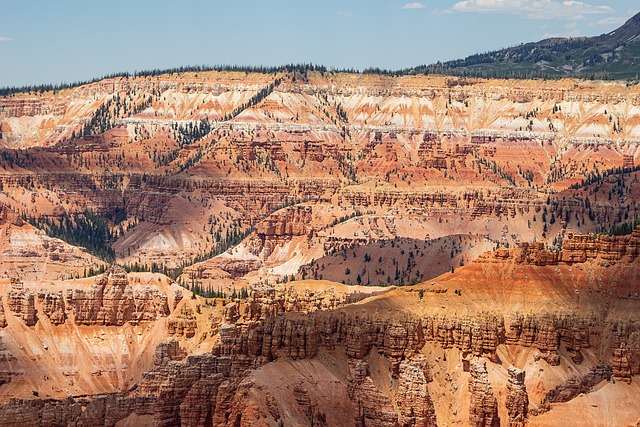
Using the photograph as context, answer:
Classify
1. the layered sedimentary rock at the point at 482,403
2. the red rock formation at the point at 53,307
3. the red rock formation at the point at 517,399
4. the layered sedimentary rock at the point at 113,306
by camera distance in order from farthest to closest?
the layered sedimentary rock at the point at 113,306 < the red rock formation at the point at 53,307 < the layered sedimentary rock at the point at 482,403 < the red rock formation at the point at 517,399

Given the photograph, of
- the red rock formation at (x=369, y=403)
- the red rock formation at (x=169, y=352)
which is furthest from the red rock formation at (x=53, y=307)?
the red rock formation at (x=369, y=403)

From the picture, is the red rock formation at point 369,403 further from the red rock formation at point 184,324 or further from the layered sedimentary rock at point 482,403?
the red rock formation at point 184,324

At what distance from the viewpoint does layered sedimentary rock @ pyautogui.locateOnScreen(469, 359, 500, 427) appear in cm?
12094

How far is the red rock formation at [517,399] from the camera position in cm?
11994

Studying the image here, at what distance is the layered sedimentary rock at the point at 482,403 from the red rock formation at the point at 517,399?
1.07 meters

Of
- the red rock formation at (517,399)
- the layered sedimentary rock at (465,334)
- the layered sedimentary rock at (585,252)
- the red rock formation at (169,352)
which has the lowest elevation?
the red rock formation at (169,352)

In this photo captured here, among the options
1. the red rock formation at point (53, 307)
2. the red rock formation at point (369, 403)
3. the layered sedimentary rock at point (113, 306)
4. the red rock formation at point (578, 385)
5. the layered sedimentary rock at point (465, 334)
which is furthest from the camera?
the layered sedimentary rock at point (113, 306)

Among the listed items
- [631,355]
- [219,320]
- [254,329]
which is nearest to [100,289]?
[219,320]

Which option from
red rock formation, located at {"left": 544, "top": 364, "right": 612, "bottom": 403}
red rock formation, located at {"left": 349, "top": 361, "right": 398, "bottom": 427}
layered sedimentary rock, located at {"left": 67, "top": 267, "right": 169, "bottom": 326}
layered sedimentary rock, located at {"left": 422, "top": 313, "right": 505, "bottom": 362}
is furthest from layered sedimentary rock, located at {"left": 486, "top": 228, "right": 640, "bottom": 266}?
layered sedimentary rock, located at {"left": 67, "top": 267, "right": 169, "bottom": 326}

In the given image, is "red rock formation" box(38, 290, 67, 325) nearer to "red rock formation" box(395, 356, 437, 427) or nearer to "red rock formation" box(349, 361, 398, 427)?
"red rock formation" box(349, 361, 398, 427)

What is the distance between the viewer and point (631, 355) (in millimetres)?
122500

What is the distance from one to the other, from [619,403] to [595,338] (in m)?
15.8

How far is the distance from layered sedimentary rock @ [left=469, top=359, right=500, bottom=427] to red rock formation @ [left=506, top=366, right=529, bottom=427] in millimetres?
1071

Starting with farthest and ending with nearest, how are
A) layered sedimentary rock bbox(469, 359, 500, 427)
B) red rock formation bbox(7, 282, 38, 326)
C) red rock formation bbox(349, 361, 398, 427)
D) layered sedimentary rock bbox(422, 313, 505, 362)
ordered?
red rock formation bbox(7, 282, 38, 326), layered sedimentary rock bbox(422, 313, 505, 362), layered sedimentary rock bbox(469, 359, 500, 427), red rock formation bbox(349, 361, 398, 427)
